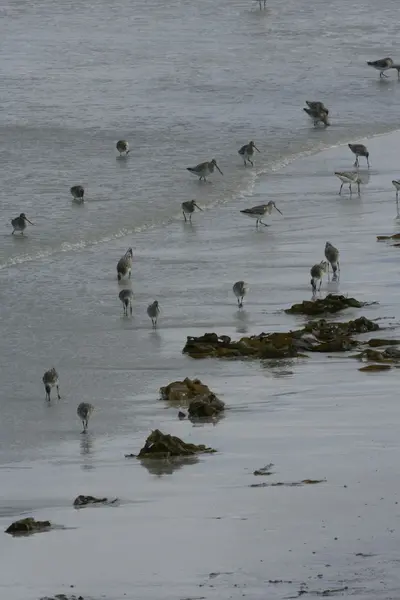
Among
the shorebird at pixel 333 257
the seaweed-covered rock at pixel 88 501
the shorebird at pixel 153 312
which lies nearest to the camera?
the seaweed-covered rock at pixel 88 501

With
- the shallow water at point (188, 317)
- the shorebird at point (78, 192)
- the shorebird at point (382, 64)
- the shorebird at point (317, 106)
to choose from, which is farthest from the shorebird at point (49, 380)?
the shorebird at point (382, 64)

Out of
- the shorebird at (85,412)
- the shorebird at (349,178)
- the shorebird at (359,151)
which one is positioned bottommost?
the shorebird at (85,412)

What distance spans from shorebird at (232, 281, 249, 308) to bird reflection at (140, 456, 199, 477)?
4.35 m

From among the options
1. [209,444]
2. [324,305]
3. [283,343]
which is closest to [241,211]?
[324,305]

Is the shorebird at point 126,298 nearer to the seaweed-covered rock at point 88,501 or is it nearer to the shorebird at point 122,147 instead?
the seaweed-covered rock at point 88,501

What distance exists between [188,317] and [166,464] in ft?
14.4

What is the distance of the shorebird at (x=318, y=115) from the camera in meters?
24.2

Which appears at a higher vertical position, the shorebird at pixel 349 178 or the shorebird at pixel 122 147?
the shorebird at pixel 122 147

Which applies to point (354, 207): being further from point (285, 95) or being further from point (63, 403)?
point (285, 95)

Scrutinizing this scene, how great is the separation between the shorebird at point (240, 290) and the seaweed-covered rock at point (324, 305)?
0.44m

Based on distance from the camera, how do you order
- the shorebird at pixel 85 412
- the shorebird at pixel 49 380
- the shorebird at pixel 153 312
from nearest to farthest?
the shorebird at pixel 85 412, the shorebird at pixel 49 380, the shorebird at pixel 153 312

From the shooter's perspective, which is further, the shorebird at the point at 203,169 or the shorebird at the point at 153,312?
the shorebird at the point at 203,169

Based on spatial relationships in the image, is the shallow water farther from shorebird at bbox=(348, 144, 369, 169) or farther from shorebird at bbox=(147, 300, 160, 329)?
shorebird at bbox=(348, 144, 369, 169)

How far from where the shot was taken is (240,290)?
505 inches
